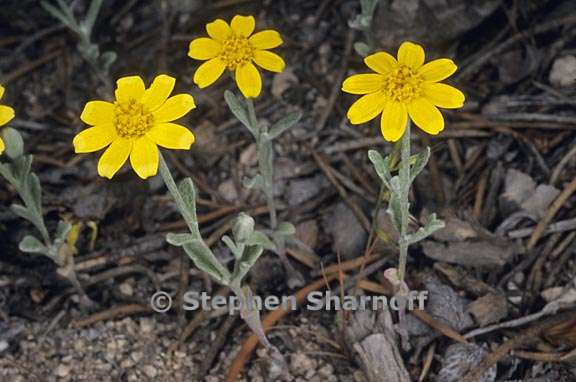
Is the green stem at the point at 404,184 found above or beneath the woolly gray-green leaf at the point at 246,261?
→ above

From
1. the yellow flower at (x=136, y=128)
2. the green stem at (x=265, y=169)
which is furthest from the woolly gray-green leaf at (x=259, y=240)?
the yellow flower at (x=136, y=128)

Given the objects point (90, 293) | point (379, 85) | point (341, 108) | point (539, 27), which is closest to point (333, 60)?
point (341, 108)

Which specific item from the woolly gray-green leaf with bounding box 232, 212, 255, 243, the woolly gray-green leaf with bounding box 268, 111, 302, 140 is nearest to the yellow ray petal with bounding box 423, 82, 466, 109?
the woolly gray-green leaf with bounding box 268, 111, 302, 140

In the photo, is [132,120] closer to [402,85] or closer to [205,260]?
[205,260]

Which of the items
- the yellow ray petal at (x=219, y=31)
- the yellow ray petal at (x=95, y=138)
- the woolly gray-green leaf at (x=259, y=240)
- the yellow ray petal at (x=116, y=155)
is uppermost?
the yellow ray petal at (x=219, y=31)

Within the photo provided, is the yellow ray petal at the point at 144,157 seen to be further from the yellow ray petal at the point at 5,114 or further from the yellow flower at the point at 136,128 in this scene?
the yellow ray petal at the point at 5,114

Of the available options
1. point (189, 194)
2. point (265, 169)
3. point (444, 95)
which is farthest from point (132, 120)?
point (444, 95)
